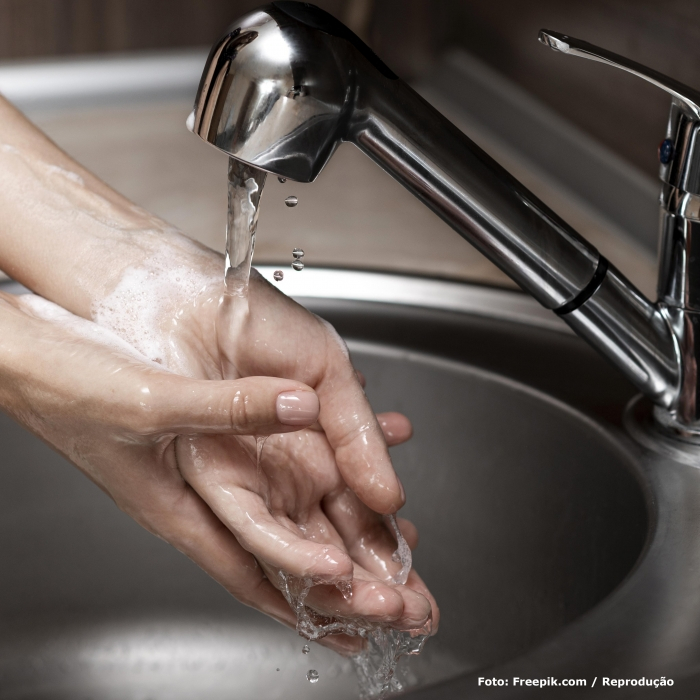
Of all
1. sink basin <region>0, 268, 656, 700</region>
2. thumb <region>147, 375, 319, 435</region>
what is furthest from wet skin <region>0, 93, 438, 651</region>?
sink basin <region>0, 268, 656, 700</region>

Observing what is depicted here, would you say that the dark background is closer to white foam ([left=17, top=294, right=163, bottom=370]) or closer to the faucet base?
the faucet base

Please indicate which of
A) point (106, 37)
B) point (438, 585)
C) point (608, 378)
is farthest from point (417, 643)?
point (106, 37)

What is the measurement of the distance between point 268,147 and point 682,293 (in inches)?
10.0

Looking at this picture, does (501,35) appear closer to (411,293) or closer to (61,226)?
(411,293)

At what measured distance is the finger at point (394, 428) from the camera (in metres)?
0.61

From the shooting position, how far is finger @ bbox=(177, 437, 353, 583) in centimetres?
46

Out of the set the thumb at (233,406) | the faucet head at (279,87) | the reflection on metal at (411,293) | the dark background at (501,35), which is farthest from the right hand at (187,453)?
the dark background at (501,35)

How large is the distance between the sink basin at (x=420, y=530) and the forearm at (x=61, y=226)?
15 centimetres

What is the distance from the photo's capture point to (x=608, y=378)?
666mm

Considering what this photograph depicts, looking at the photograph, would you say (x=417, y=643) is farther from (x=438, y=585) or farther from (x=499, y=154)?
(x=499, y=154)

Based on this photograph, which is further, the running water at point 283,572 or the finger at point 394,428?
the finger at point 394,428

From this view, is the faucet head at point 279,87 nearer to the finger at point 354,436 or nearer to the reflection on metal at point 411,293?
the finger at point 354,436

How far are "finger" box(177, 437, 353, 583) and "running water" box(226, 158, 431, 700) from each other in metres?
0.02

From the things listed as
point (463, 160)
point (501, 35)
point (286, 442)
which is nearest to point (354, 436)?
point (286, 442)
